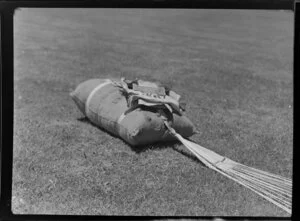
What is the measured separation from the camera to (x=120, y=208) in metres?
2.93

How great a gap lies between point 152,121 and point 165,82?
6.44ft

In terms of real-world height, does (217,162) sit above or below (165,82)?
above

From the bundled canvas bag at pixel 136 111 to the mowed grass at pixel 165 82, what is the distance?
13cm

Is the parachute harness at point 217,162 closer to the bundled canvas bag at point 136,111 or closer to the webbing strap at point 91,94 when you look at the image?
the bundled canvas bag at point 136,111

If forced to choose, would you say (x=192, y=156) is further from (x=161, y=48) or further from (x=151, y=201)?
(x=161, y=48)

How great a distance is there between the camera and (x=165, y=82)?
5.57 m

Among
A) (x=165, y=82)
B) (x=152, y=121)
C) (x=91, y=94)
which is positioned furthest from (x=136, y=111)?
(x=165, y=82)

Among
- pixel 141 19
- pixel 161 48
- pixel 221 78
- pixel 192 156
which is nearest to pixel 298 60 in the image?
pixel 192 156

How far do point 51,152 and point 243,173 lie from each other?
1640mm

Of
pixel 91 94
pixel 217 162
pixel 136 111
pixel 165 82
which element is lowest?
pixel 165 82

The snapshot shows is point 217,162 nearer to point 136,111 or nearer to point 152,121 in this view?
point 152,121

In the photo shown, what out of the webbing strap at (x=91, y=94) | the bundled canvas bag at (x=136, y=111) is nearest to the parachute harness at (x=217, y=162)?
the bundled canvas bag at (x=136, y=111)

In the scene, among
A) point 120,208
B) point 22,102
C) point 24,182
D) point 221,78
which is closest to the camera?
point 120,208

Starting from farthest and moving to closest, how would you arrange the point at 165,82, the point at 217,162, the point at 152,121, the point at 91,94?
the point at 165,82, the point at 91,94, the point at 152,121, the point at 217,162
